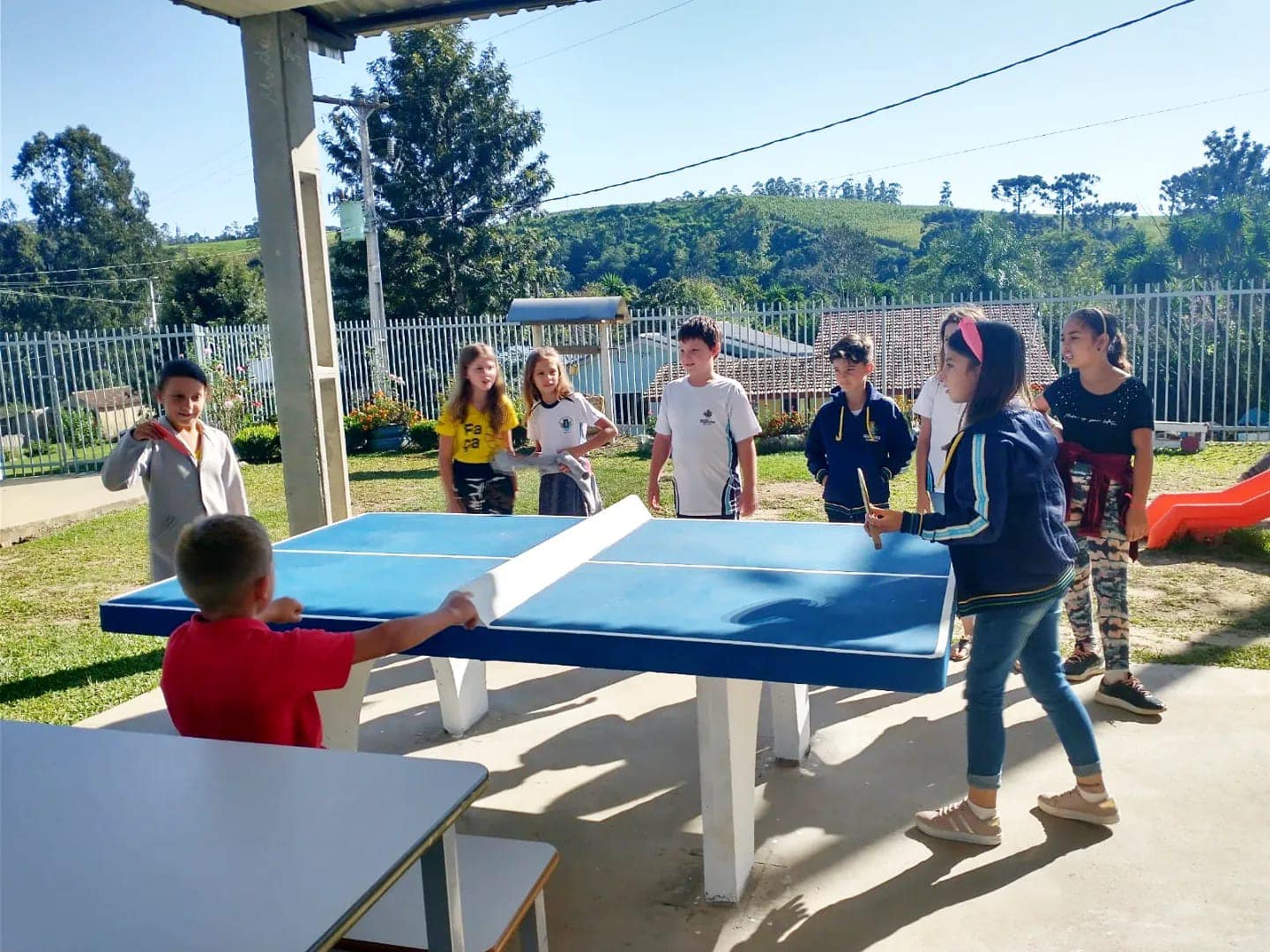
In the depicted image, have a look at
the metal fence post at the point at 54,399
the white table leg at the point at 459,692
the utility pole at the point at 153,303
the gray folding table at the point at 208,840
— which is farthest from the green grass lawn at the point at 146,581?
the utility pole at the point at 153,303

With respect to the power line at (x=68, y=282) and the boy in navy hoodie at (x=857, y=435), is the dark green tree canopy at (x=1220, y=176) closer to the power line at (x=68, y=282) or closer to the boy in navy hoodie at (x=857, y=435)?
the power line at (x=68, y=282)

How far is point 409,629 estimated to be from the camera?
261 centimetres

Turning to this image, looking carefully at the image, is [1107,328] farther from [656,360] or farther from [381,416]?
[656,360]

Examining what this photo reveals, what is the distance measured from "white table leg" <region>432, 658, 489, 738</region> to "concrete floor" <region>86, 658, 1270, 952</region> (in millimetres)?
85

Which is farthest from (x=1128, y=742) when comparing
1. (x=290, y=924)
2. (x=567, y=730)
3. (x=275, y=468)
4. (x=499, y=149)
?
(x=499, y=149)

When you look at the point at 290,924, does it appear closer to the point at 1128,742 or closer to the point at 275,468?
the point at 1128,742

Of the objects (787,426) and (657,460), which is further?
(787,426)

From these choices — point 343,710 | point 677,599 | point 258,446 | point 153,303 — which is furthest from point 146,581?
point 153,303

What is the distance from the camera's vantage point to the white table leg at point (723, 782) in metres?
3.06

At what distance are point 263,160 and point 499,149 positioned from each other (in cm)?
3849

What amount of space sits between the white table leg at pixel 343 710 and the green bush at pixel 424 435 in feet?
40.4

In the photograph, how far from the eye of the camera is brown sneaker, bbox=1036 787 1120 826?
134 inches

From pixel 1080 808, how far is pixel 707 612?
1.55 m

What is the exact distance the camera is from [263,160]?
5.89m
